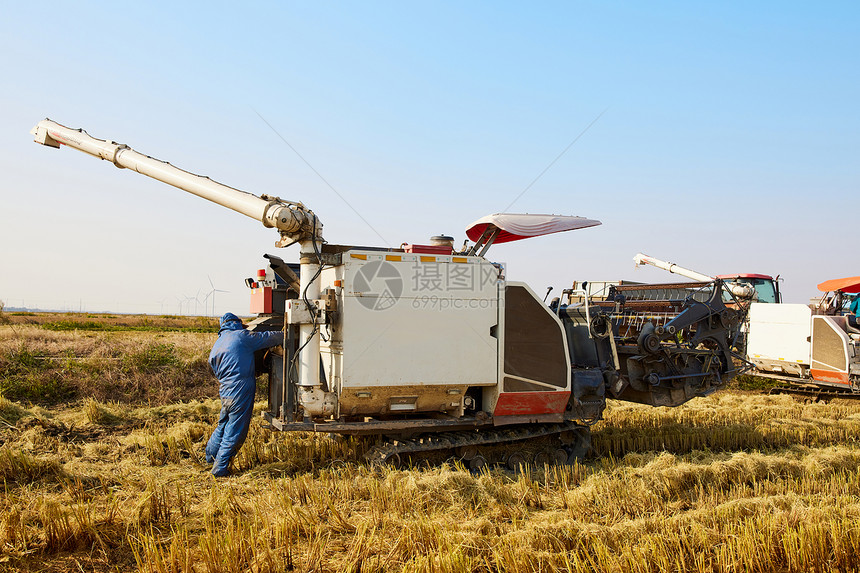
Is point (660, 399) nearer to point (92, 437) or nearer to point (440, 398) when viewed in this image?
point (440, 398)

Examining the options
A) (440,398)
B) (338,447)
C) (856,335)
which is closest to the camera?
(440,398)

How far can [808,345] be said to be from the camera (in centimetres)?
1268

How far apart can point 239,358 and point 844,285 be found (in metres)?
13.0

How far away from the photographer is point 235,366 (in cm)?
679

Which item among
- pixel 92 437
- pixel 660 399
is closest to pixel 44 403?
pixel 92 437

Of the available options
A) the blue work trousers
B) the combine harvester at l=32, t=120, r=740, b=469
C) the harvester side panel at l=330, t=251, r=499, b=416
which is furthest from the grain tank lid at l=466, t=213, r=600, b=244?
the blue work trousers

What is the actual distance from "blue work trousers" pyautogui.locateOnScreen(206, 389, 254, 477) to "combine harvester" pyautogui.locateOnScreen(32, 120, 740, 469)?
259 mm

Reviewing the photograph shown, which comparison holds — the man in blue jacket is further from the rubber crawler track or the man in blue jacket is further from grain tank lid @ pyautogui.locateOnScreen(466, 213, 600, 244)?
grain tank lid @ pyautogui.locateOnScreen(466, 213, 600, 244)

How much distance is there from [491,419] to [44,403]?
8.32 m

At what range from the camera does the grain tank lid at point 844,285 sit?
44.0 ft

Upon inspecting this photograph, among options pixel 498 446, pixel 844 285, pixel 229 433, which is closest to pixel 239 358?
pixel 229 433

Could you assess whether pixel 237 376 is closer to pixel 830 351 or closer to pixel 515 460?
pixel 515 460

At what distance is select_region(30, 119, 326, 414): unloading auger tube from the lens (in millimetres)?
6277

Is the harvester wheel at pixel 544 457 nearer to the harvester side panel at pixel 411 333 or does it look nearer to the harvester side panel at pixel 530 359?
the harvester side panel at pixel 530 359
